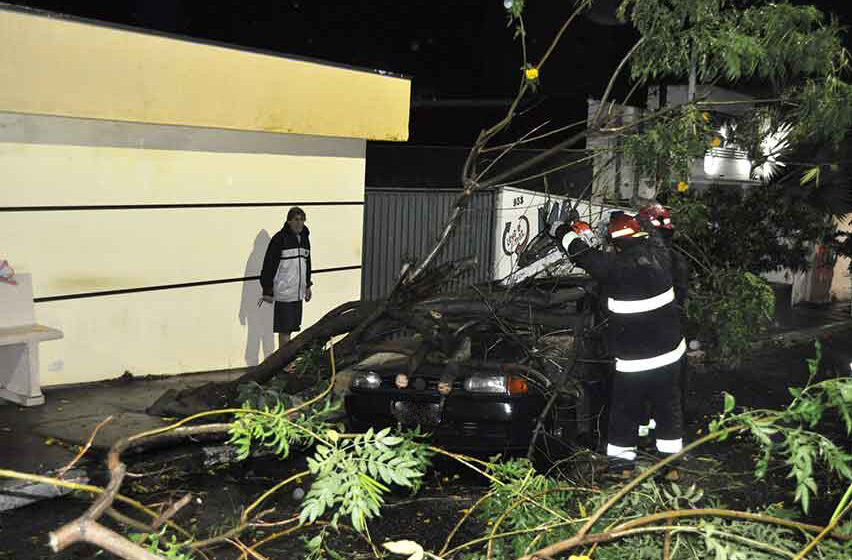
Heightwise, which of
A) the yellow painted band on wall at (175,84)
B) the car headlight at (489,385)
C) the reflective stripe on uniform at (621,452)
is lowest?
the reflective stripe on uniform at (621,452)

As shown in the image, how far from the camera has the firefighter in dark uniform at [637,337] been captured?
7305 mm

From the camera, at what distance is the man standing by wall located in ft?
35.3

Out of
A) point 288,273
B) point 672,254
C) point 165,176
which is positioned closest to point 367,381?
point 672,254

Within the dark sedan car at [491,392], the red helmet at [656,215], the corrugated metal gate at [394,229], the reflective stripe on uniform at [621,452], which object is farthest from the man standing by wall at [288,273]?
the reflective stripe on uniform at [621,452]

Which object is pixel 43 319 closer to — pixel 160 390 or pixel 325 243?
pixel 160 390

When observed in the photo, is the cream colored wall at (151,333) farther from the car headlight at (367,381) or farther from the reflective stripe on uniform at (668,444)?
the reflective stripe on uniform at (668,444)

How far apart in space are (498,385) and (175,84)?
4523 mm

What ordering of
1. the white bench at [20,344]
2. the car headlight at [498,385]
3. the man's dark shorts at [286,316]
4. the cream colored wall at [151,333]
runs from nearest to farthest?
the car headlight at [498,385], the white bench at [20,344], the cream colored wall at [151,333], the man's dark shorts at [286,316]

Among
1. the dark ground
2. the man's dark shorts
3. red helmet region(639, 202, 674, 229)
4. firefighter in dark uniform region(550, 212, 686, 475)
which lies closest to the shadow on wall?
the man's dark shorts

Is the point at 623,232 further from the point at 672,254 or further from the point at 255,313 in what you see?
the point at 255,313

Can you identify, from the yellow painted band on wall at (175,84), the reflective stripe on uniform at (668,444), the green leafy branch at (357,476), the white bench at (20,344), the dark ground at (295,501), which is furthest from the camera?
the white bench at (20,344)

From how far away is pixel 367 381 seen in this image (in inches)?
294

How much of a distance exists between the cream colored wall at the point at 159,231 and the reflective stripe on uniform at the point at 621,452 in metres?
5.09

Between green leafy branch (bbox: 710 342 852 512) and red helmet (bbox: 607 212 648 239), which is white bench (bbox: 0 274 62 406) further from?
green leafy branch (bbox: 710 342 852 512)
